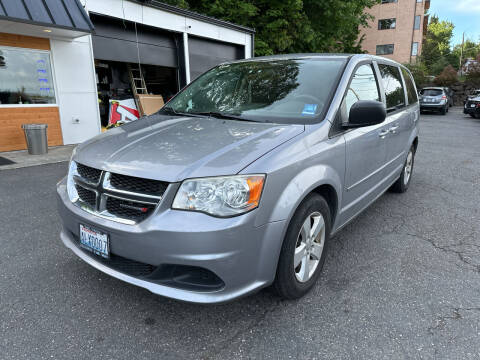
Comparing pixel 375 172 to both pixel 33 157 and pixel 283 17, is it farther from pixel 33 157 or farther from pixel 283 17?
pixel 283 17

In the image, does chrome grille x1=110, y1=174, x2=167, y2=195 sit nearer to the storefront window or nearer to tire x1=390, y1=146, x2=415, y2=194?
tire x1=390, y1=146, x2=415, y2=194

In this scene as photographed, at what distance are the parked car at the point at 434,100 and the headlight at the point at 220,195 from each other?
22580 mm

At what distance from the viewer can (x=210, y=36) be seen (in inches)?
468

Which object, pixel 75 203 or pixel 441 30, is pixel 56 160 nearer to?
pixel 75 203

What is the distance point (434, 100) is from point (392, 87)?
19930 mm

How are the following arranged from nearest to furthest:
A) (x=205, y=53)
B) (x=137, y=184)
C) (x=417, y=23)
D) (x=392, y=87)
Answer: (x=137, y=184)
(x=392, y=87)
(x=205, y=53)
(x=417, y=23)

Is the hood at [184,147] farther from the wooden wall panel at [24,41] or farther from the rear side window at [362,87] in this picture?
the wooden wall panel at [24,41]

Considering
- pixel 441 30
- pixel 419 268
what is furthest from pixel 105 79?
pixel 441 30

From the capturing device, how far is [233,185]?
1.91m

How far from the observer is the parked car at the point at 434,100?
2070cm

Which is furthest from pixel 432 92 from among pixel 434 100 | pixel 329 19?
pixel 329 19

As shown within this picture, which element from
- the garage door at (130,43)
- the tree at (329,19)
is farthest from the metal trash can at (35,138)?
the tree at (329,19)

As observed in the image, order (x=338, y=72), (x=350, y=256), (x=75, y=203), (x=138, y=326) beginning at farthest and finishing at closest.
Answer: (x=350, y=256) → (x=338, y=72) → (x=75, y=203) → (x=138, y=326)

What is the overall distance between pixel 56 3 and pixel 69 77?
1.72 metres
